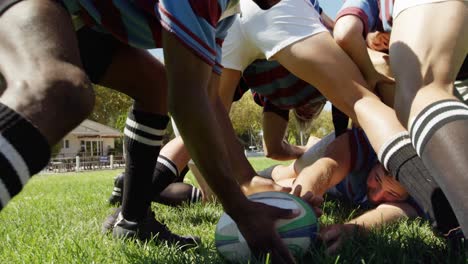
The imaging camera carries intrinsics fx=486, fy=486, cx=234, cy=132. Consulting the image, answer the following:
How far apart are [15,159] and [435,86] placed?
1366 millimetres

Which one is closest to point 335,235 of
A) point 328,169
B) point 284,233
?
point 284,233

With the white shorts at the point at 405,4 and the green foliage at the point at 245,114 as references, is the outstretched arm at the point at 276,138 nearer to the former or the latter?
the white shorts at the point at 405,4

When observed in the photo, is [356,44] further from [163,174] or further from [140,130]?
[163,174]

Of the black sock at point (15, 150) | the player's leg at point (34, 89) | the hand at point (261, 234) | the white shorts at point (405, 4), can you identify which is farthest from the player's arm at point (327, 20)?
the black sock at point (15, 150)

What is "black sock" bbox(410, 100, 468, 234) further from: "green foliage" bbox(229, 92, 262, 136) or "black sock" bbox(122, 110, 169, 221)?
"green foliage" bbox(229, 92, 262, 136)

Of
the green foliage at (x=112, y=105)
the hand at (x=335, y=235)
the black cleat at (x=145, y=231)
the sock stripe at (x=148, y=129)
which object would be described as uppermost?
Result: the sock stripe at (x=148, y=129)

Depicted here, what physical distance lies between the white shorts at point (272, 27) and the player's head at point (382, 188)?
969 millimetres

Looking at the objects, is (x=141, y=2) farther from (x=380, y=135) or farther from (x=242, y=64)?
(x=242, y=64)

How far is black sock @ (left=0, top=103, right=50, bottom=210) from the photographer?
115cm

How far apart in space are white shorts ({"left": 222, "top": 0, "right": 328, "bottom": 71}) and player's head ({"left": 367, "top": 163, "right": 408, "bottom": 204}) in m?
0.97

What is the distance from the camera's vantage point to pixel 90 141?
165 feet

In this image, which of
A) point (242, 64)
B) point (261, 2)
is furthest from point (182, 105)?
point (242, 64)

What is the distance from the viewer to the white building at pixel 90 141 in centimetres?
4688

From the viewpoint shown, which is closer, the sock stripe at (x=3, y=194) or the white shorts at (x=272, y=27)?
the sock stripe at (x=3, y=194)
